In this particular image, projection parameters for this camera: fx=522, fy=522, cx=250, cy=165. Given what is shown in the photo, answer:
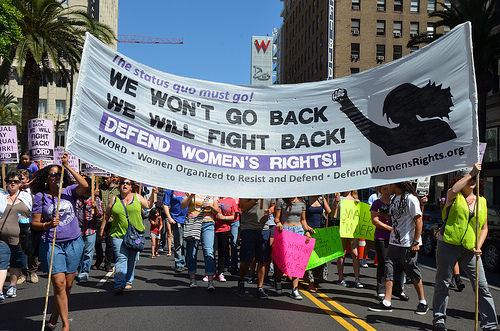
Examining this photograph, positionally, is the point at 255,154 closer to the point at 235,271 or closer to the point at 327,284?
the point at 327,284

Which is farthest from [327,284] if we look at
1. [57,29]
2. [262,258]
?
[57,29]

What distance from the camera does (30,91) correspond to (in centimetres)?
1953

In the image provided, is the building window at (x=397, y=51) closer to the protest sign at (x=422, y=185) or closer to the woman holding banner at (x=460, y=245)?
the protest sign at (x=422, y=185)

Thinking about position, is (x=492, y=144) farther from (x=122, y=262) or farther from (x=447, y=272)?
(x=122, y=262)

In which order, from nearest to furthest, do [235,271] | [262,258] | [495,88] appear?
1. [262,258]
2. [235,271]
3. [495,88]

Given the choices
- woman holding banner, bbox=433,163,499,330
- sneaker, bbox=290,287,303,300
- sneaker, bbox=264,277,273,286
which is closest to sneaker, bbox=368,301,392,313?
woman holding banner, bbox=433,163,499,330

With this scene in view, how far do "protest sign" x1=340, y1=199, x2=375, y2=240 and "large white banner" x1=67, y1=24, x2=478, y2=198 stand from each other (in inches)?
136

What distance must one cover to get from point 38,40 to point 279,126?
15.0 m

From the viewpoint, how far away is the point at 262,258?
A: 7.93 metres

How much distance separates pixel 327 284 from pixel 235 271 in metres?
2.24

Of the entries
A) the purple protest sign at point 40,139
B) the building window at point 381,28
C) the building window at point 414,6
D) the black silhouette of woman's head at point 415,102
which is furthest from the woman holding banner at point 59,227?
the building window at point 414,6

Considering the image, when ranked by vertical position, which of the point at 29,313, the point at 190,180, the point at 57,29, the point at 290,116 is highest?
the point at 57,29

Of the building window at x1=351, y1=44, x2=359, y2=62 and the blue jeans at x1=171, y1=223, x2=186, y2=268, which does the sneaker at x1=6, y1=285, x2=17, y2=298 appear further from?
the building window at x1=351, y1=44, x2=359, y2=62

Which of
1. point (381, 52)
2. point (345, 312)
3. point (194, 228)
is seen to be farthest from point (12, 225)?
point (381, 52)
